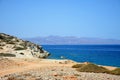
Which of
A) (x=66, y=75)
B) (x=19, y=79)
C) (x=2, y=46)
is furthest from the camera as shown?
(x=2, y=46)

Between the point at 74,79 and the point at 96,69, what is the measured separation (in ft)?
22.2

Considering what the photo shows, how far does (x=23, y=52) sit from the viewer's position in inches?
2559

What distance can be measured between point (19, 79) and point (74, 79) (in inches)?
167

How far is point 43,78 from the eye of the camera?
2197 centimetres

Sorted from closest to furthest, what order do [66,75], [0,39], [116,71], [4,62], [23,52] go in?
[66,75], [116,71], [4,62], [23,52], [0,39]

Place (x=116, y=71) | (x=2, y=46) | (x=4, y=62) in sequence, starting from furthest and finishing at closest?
(x=2, y=46), (x=4, y=62), (x=116, y=71)

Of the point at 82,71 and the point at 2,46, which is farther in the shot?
the point at 2,46

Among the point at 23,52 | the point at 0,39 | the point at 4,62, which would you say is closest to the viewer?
the point at 4,62

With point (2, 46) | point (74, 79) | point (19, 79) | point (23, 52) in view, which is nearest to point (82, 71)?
point (74, 79)

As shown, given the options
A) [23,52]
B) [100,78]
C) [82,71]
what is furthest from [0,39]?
[100,78]

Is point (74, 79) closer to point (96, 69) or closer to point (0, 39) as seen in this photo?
point (96, 69)

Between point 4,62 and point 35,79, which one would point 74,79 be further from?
point 4,62

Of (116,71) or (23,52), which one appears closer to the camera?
(116,71)

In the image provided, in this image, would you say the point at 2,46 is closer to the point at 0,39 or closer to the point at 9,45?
the point at 9,45
